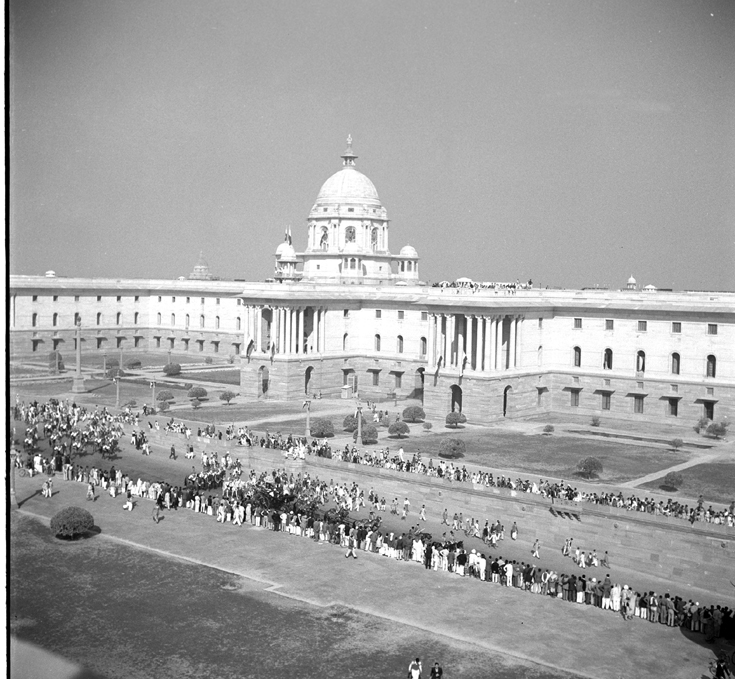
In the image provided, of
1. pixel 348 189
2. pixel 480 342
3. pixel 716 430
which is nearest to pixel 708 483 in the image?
pixel 716 430

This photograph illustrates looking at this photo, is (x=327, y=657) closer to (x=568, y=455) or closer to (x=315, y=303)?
(x=568, y=455)

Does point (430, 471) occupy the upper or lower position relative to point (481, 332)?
lower

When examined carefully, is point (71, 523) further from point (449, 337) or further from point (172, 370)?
point (172, 370)

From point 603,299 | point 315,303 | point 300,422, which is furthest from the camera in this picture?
point 315,303

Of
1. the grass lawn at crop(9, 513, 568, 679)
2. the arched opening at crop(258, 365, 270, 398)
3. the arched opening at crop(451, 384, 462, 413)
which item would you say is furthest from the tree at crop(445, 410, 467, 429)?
the grass lawn at crop(9, 513, 568, 679)

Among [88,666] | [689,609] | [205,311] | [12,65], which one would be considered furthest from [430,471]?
[205,311]
